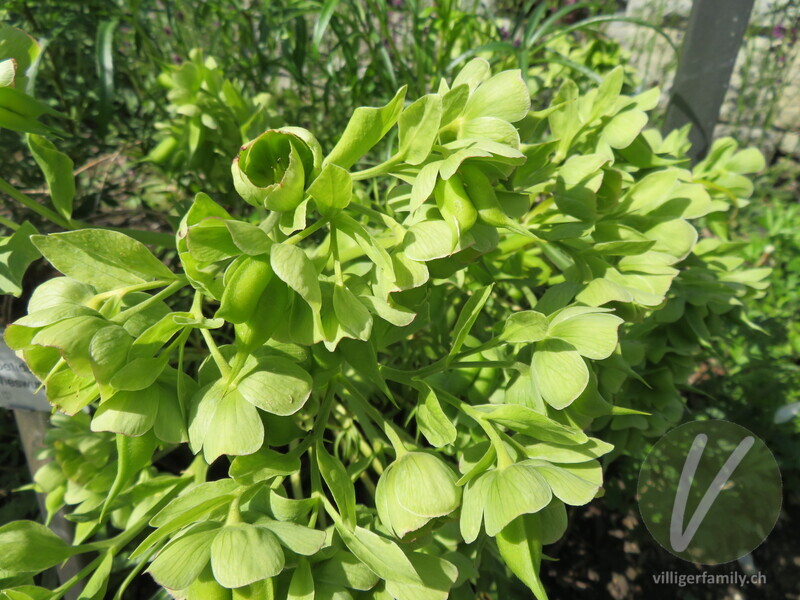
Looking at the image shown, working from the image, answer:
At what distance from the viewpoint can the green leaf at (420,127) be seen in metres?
0.37

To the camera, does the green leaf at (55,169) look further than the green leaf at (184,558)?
Yes

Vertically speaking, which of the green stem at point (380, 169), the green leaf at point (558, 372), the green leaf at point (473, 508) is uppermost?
the green stem at point (380, 169)

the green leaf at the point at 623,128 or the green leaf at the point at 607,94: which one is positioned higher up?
the green leaf at the point at 607,94

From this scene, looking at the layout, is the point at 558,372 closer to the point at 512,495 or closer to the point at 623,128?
the point at 512,495

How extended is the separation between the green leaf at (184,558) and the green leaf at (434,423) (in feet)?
0.54

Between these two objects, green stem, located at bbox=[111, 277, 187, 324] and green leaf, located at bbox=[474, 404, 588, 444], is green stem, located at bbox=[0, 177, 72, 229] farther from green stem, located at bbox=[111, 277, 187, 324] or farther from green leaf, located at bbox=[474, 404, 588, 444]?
green leaf, located at bbox=[474, 404, 588, 444]

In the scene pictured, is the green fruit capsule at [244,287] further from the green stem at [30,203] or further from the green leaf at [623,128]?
the green leaf at [623,128]

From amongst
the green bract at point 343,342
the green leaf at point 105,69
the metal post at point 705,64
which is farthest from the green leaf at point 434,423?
the metal post at point 705,64

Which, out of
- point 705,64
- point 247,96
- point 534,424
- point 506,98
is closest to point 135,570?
point 534,424

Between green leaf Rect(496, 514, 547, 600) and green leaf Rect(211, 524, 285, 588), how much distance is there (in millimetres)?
160

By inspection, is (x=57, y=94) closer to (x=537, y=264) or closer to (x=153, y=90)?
(x=153, y=90)

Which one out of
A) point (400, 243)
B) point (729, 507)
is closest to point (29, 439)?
point (400, 243)

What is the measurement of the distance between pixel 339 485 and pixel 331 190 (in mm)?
222

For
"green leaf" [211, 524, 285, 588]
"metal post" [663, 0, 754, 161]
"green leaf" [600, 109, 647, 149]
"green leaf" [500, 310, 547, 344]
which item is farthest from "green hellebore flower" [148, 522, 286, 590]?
"metal post" [663, 0, 754, 161]
